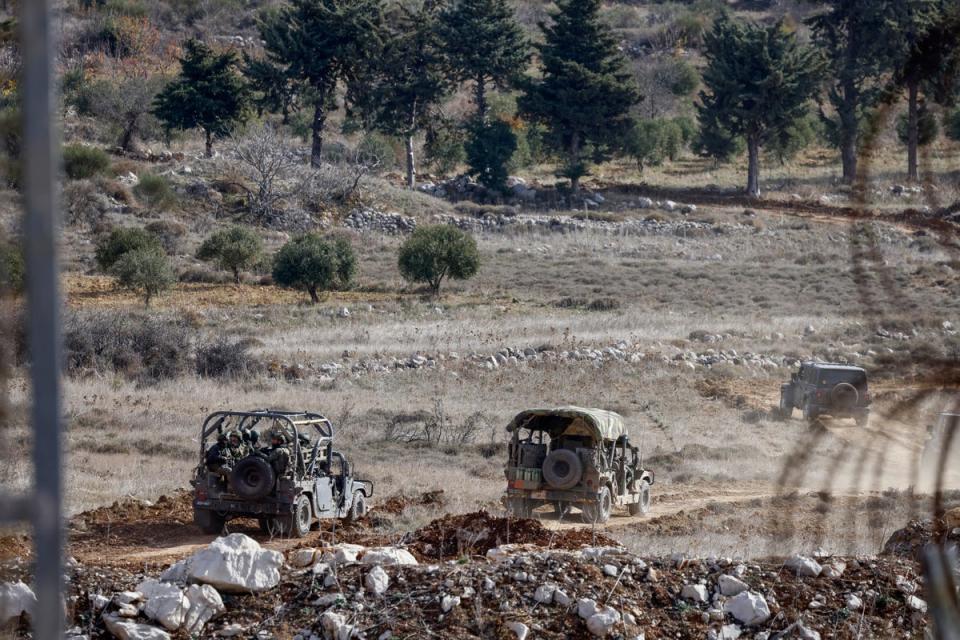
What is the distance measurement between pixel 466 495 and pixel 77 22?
80.4 meters

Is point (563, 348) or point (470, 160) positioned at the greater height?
point (470, 160)

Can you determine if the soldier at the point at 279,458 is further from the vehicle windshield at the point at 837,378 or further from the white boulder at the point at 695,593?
the vehicle windshield at the point at 837,378

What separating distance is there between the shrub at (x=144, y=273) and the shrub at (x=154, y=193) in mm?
13931

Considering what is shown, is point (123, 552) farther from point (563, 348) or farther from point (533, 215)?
point (533, 215)

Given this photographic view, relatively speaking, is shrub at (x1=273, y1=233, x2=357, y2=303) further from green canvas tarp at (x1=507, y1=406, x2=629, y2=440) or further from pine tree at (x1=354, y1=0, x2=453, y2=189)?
pine tree at (x1=354, y1=0, x2=453, y2=189)

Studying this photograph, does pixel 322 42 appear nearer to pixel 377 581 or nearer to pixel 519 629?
pixel 377 581

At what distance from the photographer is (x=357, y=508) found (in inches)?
623

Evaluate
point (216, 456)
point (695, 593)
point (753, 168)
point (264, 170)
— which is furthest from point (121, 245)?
point (753, 168)

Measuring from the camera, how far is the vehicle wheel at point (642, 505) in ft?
59.0

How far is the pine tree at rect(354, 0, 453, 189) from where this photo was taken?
66.3 meters

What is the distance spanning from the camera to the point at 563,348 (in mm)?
31328

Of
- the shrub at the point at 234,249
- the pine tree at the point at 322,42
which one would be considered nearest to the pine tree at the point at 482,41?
the pine tree at the point at 322,42

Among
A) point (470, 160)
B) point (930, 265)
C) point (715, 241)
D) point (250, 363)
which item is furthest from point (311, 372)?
point (470, 160)

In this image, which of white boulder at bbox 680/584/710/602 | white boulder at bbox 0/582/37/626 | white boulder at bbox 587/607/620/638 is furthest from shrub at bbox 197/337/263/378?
white boulder at bbox 587/607/620/638
